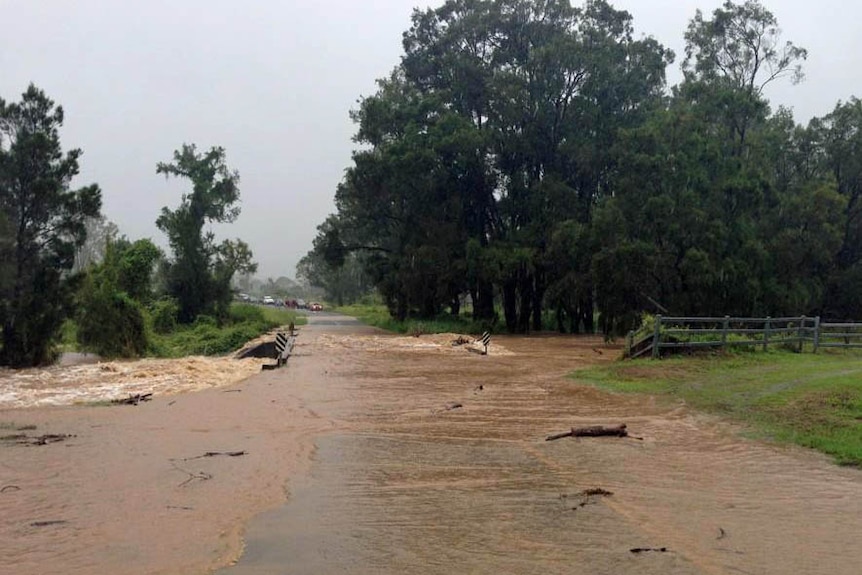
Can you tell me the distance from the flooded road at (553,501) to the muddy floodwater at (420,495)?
0.03 metres

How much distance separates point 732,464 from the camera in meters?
9.71

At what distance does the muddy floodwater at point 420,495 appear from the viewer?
625 cm

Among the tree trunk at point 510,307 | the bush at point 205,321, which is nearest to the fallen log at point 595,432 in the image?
the tree trunk at point 510,307

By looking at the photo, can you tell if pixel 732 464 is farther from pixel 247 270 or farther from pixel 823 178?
pixel 247 270

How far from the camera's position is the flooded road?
6191 millimetres

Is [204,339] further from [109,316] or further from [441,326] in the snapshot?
[441,326]

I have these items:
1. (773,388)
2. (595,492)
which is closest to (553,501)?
(595,492)

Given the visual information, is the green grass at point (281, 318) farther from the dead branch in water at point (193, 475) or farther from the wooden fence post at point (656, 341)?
the dead branch in water at point (193, 475)

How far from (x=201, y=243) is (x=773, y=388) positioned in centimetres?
5176

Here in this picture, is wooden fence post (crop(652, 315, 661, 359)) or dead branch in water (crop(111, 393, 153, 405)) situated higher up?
wooden fence post (crop(652, 315, 661, 359))

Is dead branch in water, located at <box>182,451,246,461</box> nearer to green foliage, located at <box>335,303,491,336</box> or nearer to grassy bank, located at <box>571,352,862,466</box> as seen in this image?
grassy bank, located at <box>571,352,862,466</box>

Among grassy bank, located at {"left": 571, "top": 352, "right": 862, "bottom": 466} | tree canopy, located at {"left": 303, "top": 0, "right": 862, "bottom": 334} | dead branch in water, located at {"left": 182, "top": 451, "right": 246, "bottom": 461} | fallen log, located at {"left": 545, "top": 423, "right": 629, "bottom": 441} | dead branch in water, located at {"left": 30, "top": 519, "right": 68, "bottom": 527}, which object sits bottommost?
dead branch in water, located at {"left": 30, "top": 519, "right": 68, "bottom": 527}

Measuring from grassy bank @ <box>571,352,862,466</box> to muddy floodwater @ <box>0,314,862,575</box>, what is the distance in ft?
2.08

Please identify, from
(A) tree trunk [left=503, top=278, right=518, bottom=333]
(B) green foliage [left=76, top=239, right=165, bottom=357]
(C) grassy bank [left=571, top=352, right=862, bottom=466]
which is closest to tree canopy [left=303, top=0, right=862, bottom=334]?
(A) tree trunk [left=503, top=278, right=518, bottom=333]
